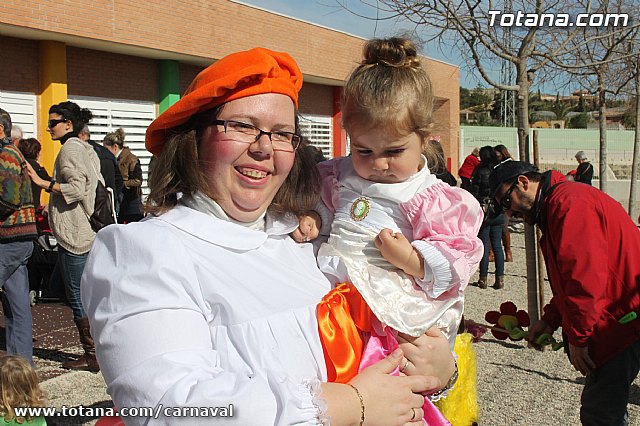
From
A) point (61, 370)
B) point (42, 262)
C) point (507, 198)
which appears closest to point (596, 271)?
point (507, 198)

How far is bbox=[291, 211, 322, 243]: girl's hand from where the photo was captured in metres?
2.06

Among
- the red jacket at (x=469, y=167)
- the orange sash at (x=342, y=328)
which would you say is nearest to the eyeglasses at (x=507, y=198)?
the orange sash at (x=342, y=328)

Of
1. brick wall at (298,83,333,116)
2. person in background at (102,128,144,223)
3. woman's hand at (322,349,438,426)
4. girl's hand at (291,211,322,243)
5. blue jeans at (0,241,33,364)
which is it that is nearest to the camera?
woman's hand at (322,349,438,426)

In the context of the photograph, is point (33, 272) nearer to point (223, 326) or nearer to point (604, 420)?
point (604, 420)

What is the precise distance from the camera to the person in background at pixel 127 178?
10242 millimetres

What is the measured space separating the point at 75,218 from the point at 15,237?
69 cm

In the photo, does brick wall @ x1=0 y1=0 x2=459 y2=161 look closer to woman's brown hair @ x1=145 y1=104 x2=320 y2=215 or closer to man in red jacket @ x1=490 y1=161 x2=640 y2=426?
man in red jacket @ x1=490 y1=161 x2=640 y2=426

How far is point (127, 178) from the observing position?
34.0 feet

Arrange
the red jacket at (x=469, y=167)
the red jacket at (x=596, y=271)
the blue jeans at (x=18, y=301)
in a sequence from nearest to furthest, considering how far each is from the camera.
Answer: the red jacket at (x=596, y=271) → the blue jeans at (x=18, y=301) → the red jacket at (x=469, y=167)

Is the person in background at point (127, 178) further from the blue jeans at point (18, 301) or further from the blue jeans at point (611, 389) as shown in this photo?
the blue jeans at point (611, 389)

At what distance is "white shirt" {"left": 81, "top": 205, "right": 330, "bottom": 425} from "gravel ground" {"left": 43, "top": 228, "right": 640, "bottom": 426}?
378 centimetres

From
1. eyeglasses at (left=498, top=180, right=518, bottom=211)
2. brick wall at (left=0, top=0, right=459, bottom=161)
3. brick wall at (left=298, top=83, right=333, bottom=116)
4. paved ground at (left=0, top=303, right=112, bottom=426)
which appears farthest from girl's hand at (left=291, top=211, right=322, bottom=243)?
brick wall at (left=298, top=83, right=333, bottom=116)

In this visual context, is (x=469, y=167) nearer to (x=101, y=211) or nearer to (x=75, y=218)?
(x=101, y=211)

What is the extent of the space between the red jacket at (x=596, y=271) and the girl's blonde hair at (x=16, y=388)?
9.56ft
